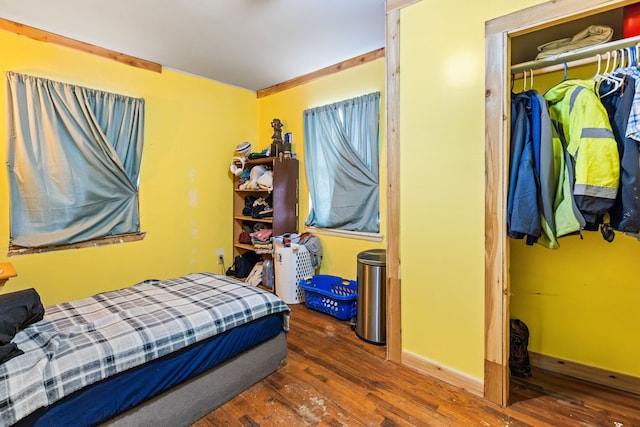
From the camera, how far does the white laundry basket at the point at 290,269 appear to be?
329 centimetres

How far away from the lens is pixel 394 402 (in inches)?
69.8

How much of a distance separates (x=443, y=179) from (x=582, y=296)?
1.20 metres

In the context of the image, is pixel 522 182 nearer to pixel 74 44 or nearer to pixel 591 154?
pixel 591 154

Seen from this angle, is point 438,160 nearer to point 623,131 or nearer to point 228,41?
point 623,131

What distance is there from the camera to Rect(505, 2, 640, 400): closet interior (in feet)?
5.04

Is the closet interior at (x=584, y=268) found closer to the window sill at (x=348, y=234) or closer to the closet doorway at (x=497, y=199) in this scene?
the closet doorway at (x=497, y=199)

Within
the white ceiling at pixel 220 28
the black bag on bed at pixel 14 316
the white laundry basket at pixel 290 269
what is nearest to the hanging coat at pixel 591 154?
the white ceiling at pixel 220 28

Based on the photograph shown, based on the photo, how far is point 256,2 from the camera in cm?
220

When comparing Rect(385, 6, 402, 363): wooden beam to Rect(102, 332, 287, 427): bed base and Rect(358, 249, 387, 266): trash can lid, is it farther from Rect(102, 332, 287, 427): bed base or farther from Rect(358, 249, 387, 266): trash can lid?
Rect(102, 332, 287, 427): bed base

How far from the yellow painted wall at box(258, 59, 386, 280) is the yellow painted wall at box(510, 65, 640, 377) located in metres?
1.23

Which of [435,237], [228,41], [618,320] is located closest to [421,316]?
[435,237]

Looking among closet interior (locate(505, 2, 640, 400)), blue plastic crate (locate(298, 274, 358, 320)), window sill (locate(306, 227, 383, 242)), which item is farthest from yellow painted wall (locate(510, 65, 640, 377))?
blue plastic crate (locate(298, 274, 358, 320))

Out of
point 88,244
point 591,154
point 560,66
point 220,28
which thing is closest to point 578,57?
point 560,66

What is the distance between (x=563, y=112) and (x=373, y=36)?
5.62ft
